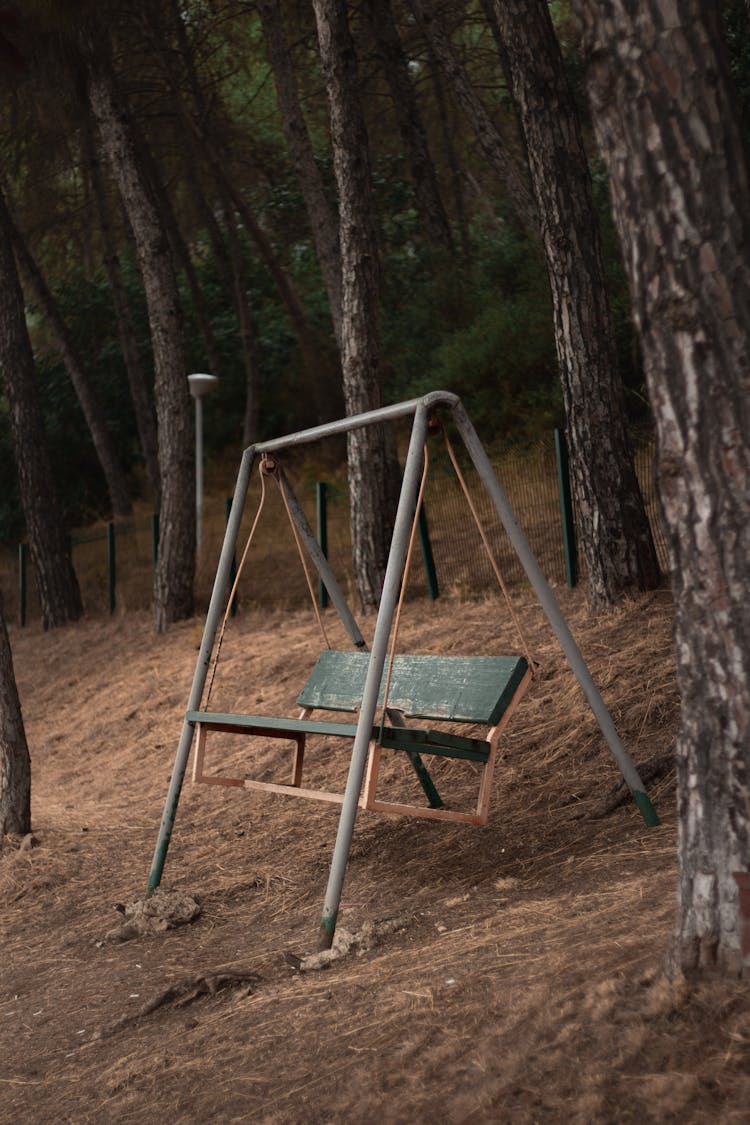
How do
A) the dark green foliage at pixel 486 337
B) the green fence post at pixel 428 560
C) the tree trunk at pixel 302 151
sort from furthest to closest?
the dark green foliage at pixel 486 337, the tree trunk at pixel 302 151, the green fence post at pixel 428 560

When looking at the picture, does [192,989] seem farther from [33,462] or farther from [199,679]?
[33,462]

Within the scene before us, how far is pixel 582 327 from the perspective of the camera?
27.2ft

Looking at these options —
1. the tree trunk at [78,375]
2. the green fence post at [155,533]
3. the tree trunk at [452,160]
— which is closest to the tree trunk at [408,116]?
the tree trunk at [452,160]

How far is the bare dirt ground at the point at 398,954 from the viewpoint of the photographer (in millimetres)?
2840

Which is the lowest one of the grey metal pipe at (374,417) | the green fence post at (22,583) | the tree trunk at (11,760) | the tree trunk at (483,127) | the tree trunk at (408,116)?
the tree trunk at (11,760)

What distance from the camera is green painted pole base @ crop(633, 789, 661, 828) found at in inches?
201

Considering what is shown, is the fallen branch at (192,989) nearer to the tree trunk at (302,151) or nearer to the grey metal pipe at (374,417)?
the grey metal pipe at (374,417)

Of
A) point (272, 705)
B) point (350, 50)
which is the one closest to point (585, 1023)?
point (272, 705)

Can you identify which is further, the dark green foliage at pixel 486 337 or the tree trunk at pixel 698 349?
the dark green foliage at pixel 486 337

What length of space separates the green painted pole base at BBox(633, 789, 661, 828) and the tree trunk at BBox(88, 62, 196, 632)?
913 cm

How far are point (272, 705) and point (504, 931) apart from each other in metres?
5.64

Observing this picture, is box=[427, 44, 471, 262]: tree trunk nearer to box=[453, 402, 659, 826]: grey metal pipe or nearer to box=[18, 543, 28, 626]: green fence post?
box=[18, 543, 28, 626]: green fence post

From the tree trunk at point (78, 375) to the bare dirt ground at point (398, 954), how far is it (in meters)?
11.8

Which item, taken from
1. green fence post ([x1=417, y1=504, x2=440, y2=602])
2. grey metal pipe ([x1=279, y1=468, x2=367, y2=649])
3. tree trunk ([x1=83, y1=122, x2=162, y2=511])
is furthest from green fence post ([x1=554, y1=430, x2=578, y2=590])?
tree trunk ([x1=83, y1=122, x2=162, y2=511])
